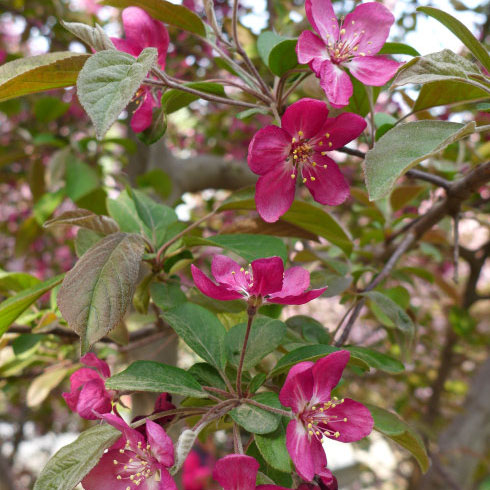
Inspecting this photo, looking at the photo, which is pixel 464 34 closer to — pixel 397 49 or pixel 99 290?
pixel 397 49

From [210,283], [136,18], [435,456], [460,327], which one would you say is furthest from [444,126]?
[435,456]

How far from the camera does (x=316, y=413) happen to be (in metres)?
0.54

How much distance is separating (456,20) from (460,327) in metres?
1.63

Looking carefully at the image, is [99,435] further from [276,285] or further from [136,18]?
[136,18]

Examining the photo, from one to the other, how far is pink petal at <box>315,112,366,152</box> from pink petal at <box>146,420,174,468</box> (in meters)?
0.36

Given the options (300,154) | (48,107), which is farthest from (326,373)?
(48,107)

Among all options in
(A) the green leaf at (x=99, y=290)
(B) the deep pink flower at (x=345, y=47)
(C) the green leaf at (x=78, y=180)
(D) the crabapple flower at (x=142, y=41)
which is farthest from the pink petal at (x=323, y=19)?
(C) the green leaf at (x=78, y=180)

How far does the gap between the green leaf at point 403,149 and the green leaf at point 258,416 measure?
24 centimetres

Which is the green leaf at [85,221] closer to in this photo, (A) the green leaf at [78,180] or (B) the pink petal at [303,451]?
(B) the pink petal at [303,451]

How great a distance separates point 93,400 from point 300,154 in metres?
0.38

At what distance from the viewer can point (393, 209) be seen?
48.6 inches

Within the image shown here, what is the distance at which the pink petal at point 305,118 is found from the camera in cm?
55

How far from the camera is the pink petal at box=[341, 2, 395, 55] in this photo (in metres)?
0.64

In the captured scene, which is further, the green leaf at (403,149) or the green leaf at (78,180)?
the green leaf at (78,180)
